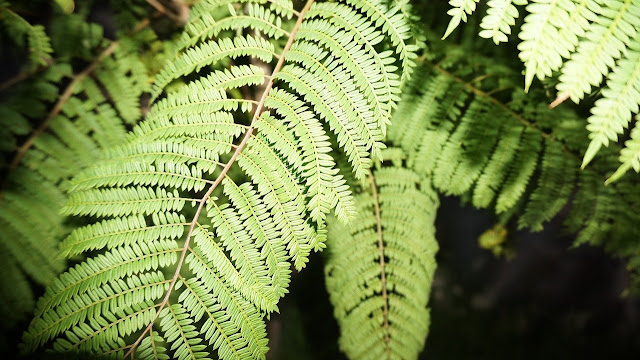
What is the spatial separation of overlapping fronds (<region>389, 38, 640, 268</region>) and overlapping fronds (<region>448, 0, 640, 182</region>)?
2.46ft

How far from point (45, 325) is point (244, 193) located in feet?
1.89

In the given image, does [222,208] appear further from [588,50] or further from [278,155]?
[588,50]

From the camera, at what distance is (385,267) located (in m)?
1.54

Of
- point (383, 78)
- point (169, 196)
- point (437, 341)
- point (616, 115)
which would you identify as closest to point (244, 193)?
point (169, 196)

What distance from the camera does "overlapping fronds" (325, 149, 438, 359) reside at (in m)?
1.49

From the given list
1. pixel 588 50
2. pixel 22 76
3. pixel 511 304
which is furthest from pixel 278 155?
pixel 511 304

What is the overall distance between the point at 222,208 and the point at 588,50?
95 centimetres

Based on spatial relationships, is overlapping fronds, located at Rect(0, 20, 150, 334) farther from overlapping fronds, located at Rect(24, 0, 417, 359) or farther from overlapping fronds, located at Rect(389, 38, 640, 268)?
overlapping fronds, located at Rect(389, 38, 640, 268)

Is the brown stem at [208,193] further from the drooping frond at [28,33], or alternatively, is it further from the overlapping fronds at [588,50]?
the drooping frond at [28,33]

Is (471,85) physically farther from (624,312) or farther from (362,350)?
(624,312)

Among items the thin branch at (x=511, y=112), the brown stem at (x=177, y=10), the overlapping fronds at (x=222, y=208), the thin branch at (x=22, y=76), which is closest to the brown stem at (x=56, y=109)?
the thin branch at (x=22, y=76)

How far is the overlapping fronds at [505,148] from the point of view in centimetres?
148

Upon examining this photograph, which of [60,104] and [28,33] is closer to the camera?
[28,33]

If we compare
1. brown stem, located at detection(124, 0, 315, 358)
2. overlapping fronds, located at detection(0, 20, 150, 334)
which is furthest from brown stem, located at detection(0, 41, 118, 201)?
brown stem, located at detection(124, 0, 315, 358)
